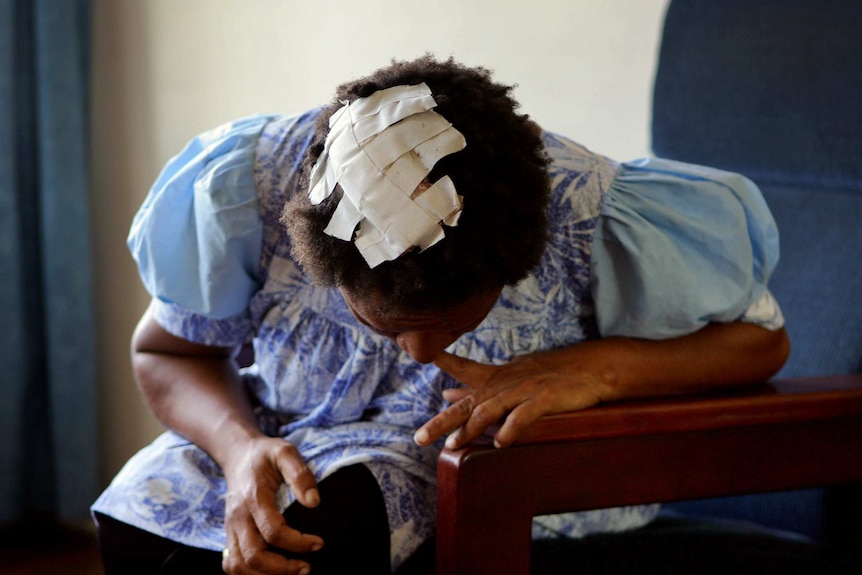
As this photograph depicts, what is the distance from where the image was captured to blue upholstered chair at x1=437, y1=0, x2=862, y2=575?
A: 0.87m

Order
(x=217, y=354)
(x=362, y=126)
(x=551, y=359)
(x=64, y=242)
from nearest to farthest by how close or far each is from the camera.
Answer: (x=362, y=126), (x=551, y=359), (x=217, y=354), (x=64, y=242)

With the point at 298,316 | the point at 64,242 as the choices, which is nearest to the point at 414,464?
the point at 298,316

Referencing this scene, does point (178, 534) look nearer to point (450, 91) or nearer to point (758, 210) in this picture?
point (450, 91)

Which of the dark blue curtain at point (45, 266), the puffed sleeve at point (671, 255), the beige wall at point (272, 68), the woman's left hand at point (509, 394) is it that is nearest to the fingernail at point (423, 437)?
the woman's left hand at point (509, 394)

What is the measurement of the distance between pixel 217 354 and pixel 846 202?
80cm

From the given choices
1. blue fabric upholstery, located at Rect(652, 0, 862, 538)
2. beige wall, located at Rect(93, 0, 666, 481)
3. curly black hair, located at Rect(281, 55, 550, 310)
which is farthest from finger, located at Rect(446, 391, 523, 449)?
beige wall, located at Rect(93, 0, 666, 481)

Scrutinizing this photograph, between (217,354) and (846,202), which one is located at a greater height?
(846,202)

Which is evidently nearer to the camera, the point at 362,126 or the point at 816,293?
the point at 362,126

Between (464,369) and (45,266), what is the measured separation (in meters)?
1.35

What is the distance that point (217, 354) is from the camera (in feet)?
3.95

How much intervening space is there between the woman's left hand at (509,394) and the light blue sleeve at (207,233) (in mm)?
243

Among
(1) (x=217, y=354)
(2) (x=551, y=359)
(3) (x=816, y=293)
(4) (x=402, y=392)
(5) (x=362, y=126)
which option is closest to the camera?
(5) (x=362, y=126)

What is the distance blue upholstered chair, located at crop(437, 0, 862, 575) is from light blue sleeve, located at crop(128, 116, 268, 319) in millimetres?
338

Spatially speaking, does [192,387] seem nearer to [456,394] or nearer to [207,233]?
[207,233]
